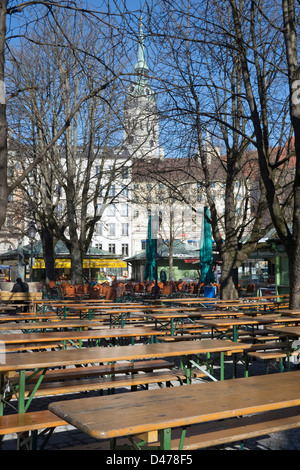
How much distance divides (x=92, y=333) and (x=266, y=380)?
3095 mm

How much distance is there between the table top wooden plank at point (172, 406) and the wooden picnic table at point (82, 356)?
1.26 m

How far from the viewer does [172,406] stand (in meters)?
3.12

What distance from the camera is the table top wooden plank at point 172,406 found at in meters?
2.74

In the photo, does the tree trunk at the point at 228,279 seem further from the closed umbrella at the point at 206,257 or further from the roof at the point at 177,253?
the roof at the point at 177,253

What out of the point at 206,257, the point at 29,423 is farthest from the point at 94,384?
the point at 206,257

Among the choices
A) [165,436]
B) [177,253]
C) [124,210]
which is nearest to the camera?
[165,436]

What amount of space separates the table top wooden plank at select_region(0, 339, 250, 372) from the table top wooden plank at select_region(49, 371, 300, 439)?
125 cm

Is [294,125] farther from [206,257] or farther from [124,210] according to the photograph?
[124,210]

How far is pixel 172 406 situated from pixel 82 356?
1.99 meters

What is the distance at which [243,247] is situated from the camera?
53.8 ft

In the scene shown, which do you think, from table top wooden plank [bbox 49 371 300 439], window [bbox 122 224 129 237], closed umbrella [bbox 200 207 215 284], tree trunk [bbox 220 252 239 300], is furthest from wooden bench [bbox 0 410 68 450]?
window [bbox 122 224 129 237]

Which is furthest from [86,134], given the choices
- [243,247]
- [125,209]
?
[125,209]

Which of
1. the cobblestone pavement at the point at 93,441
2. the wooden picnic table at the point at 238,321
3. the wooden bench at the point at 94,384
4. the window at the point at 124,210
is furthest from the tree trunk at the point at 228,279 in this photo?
the window at the point at 124,210

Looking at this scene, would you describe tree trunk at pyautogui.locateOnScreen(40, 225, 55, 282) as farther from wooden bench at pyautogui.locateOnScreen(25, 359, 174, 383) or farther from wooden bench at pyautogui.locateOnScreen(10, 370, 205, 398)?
wooden bench at pyautogui.locateOnScreen(10, 370, 205, 398)
